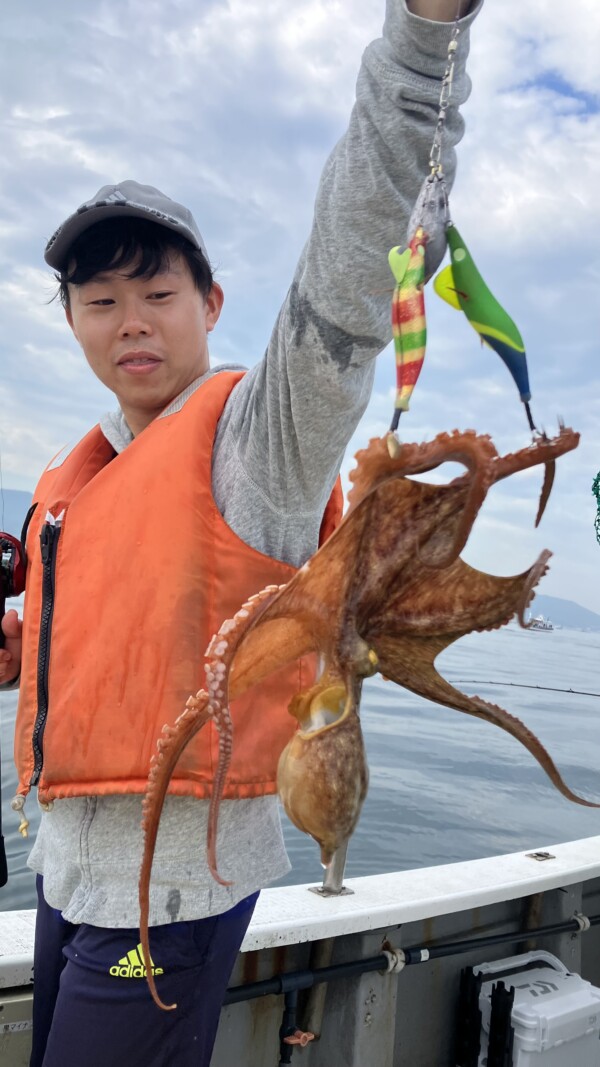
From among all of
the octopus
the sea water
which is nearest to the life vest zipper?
the octopus

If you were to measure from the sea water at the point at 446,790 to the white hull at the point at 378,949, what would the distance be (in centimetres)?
122

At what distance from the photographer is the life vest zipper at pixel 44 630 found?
2.08m

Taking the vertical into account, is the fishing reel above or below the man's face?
below

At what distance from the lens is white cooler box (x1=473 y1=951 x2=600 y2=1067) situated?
11.5 ft

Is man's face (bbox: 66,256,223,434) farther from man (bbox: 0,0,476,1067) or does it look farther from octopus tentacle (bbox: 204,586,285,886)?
octopus tentacle (bbox: 204,586,285,886)

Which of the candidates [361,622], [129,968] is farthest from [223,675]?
[129,968]

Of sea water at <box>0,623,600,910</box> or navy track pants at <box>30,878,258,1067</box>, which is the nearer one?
navy track pants at <box>30,878,258,1067</box>

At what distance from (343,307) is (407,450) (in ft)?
1.48

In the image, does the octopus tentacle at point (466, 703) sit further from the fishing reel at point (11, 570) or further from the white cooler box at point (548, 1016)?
the white cooler box at point (548, 1016)

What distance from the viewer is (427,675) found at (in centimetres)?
143

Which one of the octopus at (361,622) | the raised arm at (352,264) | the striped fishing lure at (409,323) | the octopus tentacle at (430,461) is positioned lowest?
the octopus at (361,622)

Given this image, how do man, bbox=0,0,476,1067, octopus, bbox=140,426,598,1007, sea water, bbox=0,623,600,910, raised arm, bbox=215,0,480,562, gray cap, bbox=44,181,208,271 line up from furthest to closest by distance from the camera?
sea water, bbox=0,623,600,910, gray cap, bbox=44,181,208,271, man, bbox=0,0,476,1067, raised arm, bbox=215,0,480,562, octopus, bbox=140,426,598,1007

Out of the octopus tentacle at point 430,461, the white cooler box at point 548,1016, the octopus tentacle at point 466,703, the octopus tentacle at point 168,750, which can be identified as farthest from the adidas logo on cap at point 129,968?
the white cooler box at point 548,1016

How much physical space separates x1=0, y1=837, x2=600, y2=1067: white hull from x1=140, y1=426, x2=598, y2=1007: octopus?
1932mm
